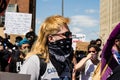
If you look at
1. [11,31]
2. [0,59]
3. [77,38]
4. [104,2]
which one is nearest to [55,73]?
[0,59]

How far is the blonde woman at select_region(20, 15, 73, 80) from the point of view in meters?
4.11

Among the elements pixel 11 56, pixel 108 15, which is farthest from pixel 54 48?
pixel 108 15

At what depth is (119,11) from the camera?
131 meters

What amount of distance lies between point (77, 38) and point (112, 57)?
41.2ft

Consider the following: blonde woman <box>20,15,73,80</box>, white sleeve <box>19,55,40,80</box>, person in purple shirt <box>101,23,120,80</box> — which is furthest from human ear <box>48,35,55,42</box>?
person in purple shirt <box>101,23,120,80</box>

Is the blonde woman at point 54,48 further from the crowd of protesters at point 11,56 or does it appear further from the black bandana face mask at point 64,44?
the crowd of protesters at point 11,56

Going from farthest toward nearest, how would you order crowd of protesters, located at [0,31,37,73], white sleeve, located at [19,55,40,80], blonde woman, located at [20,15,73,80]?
crowd of protesters, located at [0,31,37,73] → blonde woman, located at [20,15,73,80] → white sleeve, located at [19,55,40,80]

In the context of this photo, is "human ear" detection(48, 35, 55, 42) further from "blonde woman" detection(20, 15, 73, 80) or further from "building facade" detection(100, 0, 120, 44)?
"building facade" detection(100, 0, 120, 44)

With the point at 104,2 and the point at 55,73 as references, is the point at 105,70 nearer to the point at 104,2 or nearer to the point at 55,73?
the point at 55,73

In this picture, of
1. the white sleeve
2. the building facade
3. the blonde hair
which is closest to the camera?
the white sleeve

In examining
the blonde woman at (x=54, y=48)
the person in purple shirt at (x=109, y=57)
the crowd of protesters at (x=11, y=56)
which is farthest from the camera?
the crowd of protesters at (x=11, y=56)

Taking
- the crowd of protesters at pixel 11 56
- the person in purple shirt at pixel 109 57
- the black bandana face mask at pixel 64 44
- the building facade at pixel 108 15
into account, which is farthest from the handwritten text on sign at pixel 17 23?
the building facade at pixel 108 15

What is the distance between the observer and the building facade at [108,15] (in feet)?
439

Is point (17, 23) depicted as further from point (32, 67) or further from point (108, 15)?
point (108, 15)
